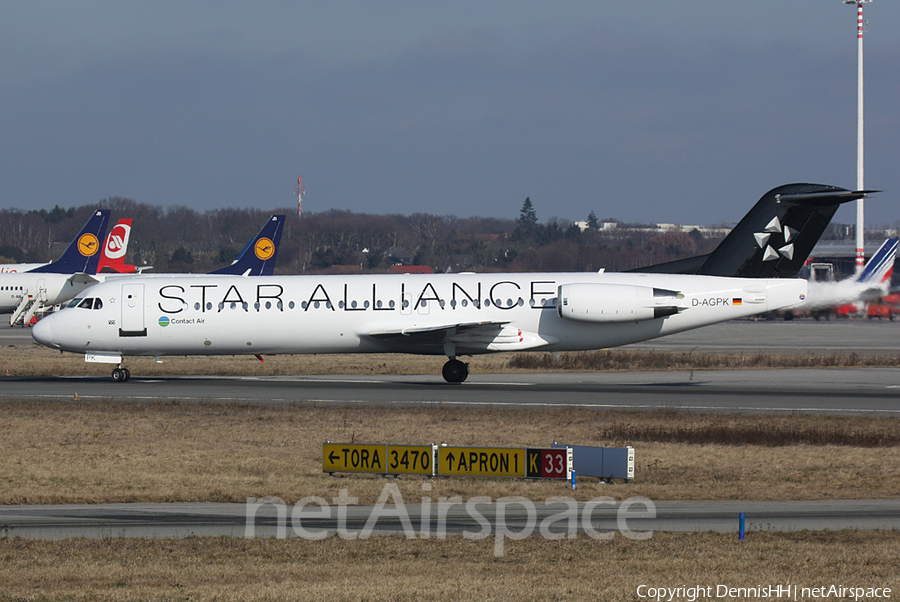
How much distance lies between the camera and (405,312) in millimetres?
34031

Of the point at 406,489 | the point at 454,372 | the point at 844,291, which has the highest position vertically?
the point at 844,291

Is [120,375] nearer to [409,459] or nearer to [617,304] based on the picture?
[617,304]

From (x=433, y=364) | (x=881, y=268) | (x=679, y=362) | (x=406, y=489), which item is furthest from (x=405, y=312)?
(x=881, y=268)

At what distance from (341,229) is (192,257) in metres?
27.1

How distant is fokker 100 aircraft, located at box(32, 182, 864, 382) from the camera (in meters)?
32.8

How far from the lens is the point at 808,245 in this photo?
32844 millimetres

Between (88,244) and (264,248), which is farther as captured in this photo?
(88,244)

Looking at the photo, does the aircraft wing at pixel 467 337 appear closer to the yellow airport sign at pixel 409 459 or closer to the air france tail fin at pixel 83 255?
the yellow airport sign at pixel 409 459

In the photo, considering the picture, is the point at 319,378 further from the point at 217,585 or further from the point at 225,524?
the point at 217,585

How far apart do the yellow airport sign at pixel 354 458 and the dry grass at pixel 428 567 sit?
16.6 ft

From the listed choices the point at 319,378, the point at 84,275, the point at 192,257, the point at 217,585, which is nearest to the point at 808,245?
the point at 319,378

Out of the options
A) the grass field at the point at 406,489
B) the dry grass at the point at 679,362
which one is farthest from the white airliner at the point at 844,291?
the grass field at the point at 406,489

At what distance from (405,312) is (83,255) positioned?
52.4 meters

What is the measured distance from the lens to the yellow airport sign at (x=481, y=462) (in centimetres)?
1738
